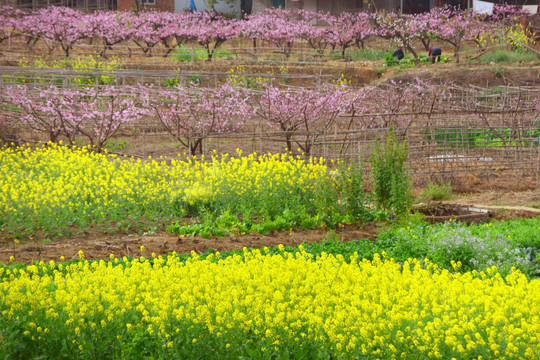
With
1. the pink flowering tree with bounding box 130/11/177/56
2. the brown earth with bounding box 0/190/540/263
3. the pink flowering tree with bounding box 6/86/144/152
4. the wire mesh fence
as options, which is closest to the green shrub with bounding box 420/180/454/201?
the wire mesh fence

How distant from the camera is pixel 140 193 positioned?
10547 millimetres

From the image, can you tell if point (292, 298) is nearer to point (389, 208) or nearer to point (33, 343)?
Answer: point (33, 343)

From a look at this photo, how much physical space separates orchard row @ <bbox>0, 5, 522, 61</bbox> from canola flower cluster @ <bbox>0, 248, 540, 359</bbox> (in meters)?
23.4

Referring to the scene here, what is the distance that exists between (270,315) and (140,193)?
5.64 m

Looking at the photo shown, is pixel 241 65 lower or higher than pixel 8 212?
higher

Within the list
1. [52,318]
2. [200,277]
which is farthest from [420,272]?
[52,318]

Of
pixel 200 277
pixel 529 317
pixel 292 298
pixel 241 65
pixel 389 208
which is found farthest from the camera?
pixel 241 65

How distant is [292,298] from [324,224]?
173 inches

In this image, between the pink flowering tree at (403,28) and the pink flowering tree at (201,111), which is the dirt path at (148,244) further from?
the pink flowering tree at (403,28)

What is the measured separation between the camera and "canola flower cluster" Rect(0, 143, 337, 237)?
9633mm

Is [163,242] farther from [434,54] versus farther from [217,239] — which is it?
[434,54]

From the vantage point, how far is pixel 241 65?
1075 inches

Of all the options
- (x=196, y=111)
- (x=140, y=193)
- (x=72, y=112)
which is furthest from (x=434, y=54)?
(x=140, y=193)

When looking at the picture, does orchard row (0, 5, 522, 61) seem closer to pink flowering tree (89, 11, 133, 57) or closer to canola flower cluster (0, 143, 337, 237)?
pink flowering tree (89, 11, 133, 57)
